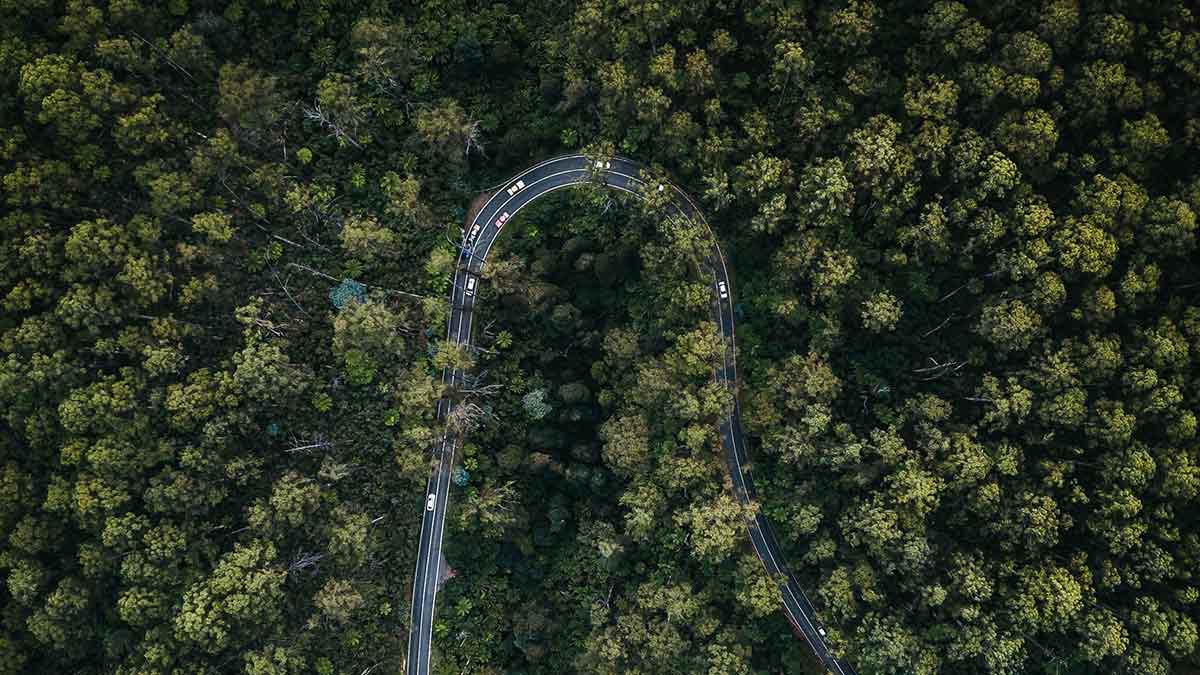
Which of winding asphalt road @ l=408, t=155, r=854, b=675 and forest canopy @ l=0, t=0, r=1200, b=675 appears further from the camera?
winding asphalt road @ l=408, t=155, r=854, b=675

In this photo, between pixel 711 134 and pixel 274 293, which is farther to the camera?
pixel 274 293

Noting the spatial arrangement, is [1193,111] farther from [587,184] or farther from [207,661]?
[207,661]

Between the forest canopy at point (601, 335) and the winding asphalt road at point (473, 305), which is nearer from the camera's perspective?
the forest canopy at point (601, 335)

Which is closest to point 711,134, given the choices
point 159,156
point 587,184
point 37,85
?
point 587,184

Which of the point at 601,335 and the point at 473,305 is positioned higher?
the point at 473,305
